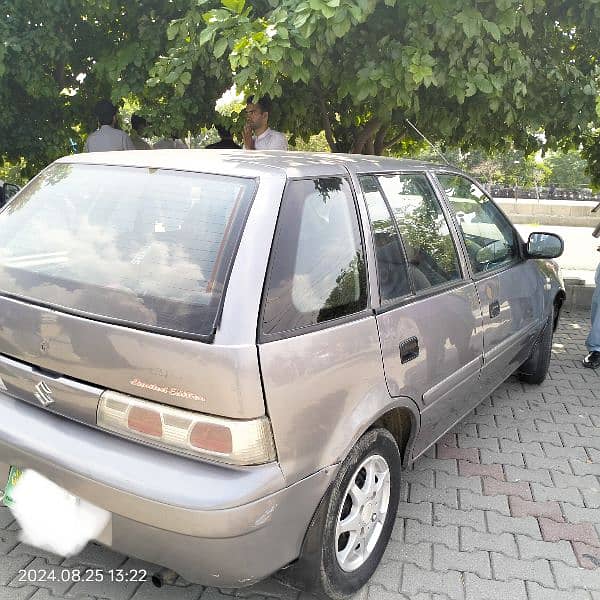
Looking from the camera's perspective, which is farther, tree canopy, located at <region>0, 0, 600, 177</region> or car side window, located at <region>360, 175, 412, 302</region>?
tree canopy, located at <region>0, 0, 600, 177</region>

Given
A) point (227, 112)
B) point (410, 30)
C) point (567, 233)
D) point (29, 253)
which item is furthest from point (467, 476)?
point (567, 233)

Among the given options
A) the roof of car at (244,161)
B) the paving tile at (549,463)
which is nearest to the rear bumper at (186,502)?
the roof of car at (244,161)

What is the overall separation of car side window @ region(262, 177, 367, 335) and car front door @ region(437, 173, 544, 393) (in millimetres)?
1140

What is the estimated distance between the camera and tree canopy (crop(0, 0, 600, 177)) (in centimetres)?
413

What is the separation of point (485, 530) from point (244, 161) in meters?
2.07

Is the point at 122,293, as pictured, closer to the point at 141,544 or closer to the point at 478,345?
the point at 141,544

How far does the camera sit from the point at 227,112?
7426mm

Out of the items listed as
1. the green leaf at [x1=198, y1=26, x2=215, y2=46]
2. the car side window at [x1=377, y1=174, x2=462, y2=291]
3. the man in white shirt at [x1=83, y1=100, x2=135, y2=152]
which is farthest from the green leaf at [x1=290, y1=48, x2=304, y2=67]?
the man in white shirt at [x1=83, y1=100, x2=135, y2=152]

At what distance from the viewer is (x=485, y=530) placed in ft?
9.70

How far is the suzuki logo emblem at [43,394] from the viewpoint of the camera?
2.17 meters

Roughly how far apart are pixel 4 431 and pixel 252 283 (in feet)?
3.47

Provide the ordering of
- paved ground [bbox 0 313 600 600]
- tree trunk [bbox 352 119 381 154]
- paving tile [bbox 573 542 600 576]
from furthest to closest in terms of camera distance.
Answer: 1. tree trunk [bbox 352 119 381 154]
2. paving tile [bbox 573 542 600 576]
3. paved ground [bbox 0 313 600 600]

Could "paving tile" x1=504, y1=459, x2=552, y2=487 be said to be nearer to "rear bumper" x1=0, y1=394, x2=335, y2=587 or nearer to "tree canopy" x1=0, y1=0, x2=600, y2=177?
"rear bumper" x1=0, y1=394, x2=335, y2=587

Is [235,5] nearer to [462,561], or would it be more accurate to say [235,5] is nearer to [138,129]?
[138,129]
